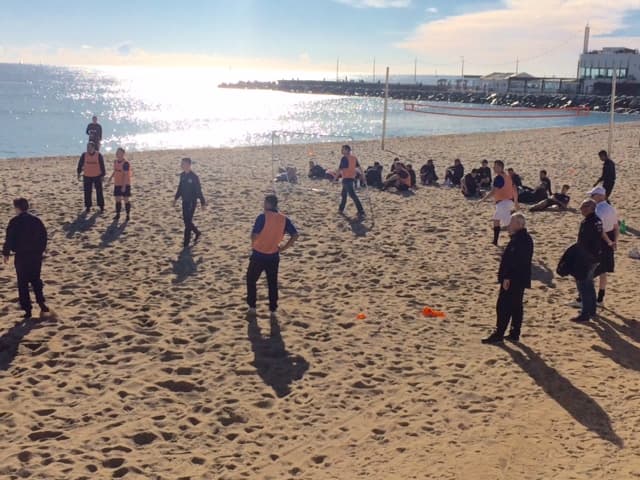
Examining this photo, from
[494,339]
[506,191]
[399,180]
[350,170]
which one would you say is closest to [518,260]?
[494,339]

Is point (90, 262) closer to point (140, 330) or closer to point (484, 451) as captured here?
point (140, 330)

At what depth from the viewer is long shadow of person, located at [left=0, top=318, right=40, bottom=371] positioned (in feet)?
18.8

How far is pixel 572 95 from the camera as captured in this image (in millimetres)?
80062

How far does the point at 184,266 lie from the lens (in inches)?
344

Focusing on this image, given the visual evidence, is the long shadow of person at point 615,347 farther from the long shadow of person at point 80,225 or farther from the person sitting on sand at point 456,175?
the person sitting on sand at point 456,175

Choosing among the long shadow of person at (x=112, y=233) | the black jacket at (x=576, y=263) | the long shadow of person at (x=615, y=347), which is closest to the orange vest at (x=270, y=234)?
the black jacket at (x=576, y=263)

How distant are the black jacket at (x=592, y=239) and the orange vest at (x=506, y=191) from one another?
2997mm

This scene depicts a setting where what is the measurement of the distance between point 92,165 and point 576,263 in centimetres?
875

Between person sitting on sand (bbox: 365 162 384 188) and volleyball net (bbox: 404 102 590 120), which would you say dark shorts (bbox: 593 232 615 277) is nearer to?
person sitting on sand (bbox: 365 162 384 188)

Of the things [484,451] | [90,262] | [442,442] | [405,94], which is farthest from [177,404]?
[405,94]

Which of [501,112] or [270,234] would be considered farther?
[501,112]

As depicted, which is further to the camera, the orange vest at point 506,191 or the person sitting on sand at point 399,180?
the person sitting on sand at point 399,180

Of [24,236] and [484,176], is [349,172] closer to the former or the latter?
[484,176]

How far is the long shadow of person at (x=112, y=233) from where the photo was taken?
32.2ft
